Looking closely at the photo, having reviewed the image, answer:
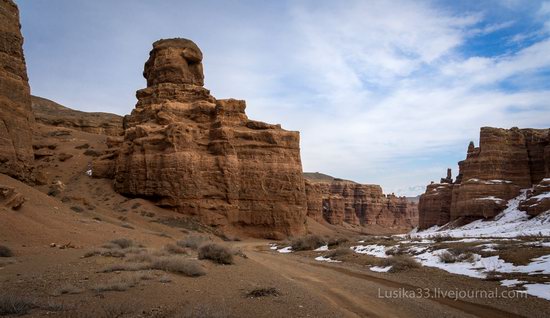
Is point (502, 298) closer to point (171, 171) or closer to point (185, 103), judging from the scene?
point (171, 171)

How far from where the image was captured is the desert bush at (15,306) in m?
5.73

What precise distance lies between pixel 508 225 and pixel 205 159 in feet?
109

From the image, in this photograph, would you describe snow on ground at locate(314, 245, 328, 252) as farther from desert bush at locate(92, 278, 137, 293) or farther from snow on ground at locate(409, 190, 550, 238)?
desert bush at locate(92, 278, 137, 293)

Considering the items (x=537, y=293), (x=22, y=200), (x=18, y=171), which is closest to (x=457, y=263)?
(x=537, y=293)

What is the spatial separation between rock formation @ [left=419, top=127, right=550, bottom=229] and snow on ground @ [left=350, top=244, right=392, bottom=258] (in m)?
35.2

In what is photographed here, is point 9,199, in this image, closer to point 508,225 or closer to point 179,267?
point 179,267

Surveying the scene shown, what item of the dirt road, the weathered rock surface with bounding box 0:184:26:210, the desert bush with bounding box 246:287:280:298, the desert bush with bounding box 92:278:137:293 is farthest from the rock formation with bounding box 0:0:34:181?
the desert bush with bounding box 246:287:280:298

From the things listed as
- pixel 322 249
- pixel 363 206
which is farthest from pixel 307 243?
pixel 363 206

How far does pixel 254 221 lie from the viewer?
42406mm

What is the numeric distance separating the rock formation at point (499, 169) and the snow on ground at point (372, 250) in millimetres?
35172

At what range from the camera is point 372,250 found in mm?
23250

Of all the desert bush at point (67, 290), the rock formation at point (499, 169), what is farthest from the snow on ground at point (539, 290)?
the rock formation at point (499, 169)

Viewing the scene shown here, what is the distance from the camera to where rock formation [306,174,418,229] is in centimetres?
9662

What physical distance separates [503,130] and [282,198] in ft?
120
